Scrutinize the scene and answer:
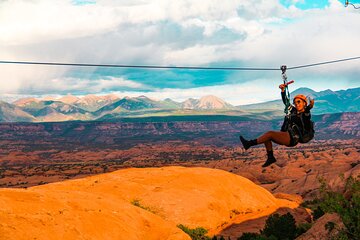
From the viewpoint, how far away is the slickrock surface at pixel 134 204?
25.7m

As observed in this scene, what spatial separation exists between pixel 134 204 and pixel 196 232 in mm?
7465

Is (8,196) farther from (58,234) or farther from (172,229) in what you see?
(172,229)

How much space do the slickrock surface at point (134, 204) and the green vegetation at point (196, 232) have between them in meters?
0.66

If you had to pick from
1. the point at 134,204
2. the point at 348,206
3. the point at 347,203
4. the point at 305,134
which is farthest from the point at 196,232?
the point at 305,134

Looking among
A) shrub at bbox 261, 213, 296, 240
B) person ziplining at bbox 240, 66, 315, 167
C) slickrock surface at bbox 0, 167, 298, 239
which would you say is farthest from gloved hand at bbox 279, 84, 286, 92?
shrub at bbox 261, 213, 296, 240

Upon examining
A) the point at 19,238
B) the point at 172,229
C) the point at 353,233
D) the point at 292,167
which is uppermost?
the point at 19,238

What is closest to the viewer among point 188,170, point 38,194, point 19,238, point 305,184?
point 19,238

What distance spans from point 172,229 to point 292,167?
322 ft

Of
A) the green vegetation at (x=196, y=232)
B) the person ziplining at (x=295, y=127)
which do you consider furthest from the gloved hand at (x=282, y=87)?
the green vegetation at (x=196, y=232)

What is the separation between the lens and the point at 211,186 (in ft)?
167

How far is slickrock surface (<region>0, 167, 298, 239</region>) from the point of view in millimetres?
25672

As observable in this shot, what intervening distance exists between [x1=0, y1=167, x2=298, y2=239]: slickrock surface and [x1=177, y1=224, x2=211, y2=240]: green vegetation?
66 cm

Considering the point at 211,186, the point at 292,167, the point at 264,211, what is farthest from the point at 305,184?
the point at 211,186

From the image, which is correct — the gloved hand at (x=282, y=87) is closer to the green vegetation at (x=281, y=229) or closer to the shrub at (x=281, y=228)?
the green vegetation at (x=281, y=229)
